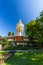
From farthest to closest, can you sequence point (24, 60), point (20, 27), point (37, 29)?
point (20, 27) < point (37, 29) < point (24, 60)

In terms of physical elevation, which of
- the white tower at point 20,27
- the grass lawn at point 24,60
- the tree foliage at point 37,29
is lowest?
the grass lawn at point 24,60

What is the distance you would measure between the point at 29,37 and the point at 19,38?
3.55 m

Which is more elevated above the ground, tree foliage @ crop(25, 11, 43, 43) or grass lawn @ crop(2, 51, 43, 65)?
tree foliage @ crop(25, 11, 43, 43)

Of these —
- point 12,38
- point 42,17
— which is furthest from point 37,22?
point 12,38

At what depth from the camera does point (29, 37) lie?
39.2 meters

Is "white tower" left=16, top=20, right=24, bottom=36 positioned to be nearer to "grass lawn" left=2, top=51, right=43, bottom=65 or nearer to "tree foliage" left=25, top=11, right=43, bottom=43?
"tree foliage" left=25, top=11, right=43, bottom=43

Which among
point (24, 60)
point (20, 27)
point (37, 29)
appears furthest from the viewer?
point (20, 27)

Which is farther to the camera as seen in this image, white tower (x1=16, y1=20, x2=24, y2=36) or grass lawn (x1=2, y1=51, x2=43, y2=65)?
white tower (x1=16, y1=20, x2=24, y2=36)

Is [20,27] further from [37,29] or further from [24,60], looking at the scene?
[24,60]

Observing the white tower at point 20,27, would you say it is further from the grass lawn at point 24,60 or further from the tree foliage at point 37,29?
the grass lawn at point 24,60

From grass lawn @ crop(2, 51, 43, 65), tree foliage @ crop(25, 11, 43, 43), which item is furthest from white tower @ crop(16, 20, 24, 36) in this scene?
grass lawn @ crop(2, 51, 43, 65)

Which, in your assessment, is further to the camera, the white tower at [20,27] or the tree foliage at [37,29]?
the white tower at [20,27]

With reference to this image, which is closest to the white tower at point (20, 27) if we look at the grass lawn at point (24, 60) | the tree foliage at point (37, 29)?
the tree foliage at point (37, 29)

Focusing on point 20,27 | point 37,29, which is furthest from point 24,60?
point 20,27
